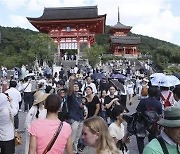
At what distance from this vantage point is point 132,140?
862 centimetres

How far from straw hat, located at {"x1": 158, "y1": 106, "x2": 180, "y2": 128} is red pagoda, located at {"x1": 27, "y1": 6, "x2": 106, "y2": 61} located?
44535 mm

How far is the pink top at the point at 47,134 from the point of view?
12.0 ft

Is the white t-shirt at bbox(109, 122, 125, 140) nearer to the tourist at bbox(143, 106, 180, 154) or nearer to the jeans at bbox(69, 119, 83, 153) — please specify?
the jeans at bbox(69, 119, 83, 153)

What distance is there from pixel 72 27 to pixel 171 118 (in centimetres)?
4850

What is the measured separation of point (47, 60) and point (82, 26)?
43.6 ft

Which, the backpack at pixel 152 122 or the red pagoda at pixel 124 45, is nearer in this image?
the backpack at pixel 152 122

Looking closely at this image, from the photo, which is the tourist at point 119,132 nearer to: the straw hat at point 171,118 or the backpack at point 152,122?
the backpack at point 152,122

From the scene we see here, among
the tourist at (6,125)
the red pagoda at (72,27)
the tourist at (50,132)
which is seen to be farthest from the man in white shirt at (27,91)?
the red pagoda at (72,27)

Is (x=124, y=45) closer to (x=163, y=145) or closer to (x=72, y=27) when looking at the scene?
(x=72, y=27)

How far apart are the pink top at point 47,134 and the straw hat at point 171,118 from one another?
1401mm

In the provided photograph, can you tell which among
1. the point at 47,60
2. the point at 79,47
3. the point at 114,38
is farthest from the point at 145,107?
the point at 114,38

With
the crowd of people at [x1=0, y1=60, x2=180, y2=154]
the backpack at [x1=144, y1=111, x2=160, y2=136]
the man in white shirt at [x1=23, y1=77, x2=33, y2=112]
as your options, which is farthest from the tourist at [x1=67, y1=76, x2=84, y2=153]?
the man in white shirt at [x1=23, y1=77, x2=33, y2=112]

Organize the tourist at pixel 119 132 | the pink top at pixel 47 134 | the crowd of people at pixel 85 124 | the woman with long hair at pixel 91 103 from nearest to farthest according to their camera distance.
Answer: the crowd of people at pixel 85 124, the pink top at pixel 47 134, the tourist at pixel 119 132, the woman with long hair at pixel 91 103

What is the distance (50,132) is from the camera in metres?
3.69
